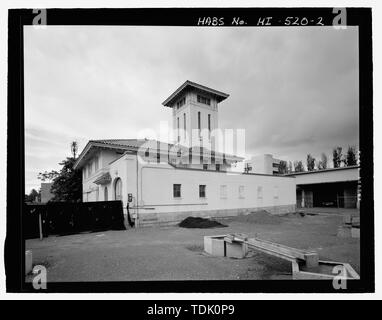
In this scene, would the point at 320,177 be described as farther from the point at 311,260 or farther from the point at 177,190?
the point at 311,260

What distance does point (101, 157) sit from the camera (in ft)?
47.0

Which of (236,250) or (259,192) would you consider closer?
(236,250)

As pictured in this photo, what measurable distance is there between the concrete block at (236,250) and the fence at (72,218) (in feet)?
21.5

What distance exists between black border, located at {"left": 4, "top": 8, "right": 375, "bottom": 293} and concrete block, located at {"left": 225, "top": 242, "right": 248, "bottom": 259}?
297 centimetres

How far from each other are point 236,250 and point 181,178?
819 centimetres

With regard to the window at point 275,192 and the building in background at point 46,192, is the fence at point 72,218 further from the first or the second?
the building in background at point 46,192

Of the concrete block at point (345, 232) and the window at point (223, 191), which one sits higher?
the window at point (223, 191)

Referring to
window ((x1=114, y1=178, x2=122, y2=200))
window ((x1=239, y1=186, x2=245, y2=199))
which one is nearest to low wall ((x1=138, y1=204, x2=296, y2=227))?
window ((x1=239, y1=186, x2=245, y2=199))

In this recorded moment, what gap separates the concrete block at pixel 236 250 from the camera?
516 cm

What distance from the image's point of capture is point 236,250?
5270 millimetres

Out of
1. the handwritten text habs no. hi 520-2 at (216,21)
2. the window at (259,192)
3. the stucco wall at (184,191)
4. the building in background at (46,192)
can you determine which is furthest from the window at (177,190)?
the building in background at (46,192)

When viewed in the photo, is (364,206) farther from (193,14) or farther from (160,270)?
(160,270)

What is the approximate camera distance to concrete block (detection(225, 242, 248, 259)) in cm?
516

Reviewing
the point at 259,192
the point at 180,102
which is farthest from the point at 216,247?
the point at 180,102
